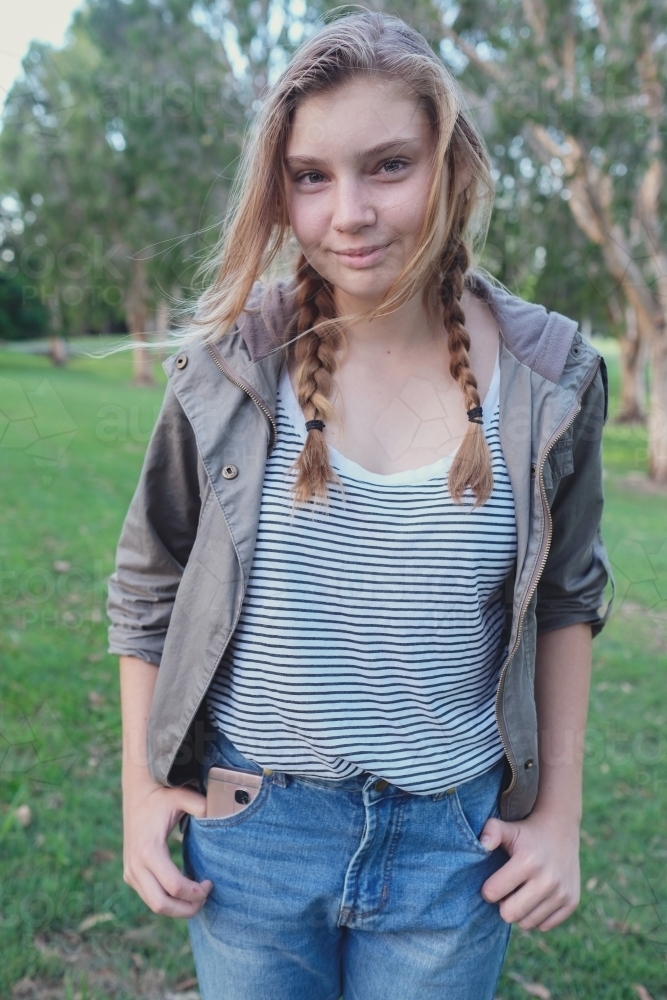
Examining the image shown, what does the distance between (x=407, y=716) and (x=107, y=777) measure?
8.01ft

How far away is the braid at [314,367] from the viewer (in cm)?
110

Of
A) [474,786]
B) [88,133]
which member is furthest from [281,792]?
[88,133]

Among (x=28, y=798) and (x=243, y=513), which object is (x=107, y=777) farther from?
(x=243, y=513)

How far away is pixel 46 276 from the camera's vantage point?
16.0 m

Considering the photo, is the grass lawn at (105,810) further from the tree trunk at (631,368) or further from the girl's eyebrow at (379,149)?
the tree trunk at (631,368)

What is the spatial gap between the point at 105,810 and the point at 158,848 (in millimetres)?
1964

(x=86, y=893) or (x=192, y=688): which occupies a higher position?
(x=192, y=688)

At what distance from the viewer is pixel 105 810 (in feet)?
9.82

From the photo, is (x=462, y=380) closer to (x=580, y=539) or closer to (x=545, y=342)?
(x=545, y=342)

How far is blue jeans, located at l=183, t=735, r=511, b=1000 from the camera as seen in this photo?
3.68 ft

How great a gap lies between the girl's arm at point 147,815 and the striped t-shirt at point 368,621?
8.0 inches

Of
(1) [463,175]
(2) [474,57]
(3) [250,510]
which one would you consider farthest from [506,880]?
(2) [474,57]

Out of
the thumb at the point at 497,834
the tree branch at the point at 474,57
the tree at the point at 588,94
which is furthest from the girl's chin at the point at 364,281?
the tree branch at the point at 474,57

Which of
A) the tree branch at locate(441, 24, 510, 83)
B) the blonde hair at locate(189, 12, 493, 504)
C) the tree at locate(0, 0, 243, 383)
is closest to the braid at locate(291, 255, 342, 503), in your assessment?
the blonde hair at locate(189, 12, 493, 504)
